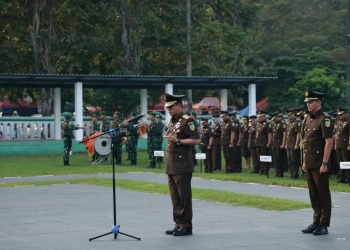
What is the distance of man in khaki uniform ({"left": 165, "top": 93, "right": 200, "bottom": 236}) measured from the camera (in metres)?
14.0

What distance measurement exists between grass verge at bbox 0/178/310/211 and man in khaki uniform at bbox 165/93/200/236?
12.2ft

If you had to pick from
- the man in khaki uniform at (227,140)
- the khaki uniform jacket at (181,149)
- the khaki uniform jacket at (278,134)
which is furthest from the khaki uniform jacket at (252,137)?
the khaki uniform jacket at (181,149)

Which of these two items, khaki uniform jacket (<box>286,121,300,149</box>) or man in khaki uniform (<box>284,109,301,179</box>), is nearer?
man in khaki uniform (<box>284,109,301,179</box>)

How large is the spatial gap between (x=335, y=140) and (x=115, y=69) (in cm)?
3164

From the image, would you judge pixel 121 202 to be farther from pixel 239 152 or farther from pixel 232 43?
pixel 232 43

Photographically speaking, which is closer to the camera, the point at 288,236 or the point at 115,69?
the point at 288,236

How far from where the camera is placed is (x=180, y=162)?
1412 cm

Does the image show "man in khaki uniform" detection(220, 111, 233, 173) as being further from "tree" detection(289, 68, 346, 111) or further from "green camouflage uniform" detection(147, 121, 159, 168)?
"tree" detection(289, 68, 346, 111)

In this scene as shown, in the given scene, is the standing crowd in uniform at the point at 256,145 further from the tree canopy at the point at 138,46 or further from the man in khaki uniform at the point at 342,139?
the tree canopy at the point at 138,46

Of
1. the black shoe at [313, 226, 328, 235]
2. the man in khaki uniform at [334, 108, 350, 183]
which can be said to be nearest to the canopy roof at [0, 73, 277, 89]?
the man in khaki uniform at [334, 108, 350, 183]

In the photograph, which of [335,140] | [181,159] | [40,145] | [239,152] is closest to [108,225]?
[181,159]

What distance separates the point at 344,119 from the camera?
23.9 m

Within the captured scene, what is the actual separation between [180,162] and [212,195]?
6.40 meters

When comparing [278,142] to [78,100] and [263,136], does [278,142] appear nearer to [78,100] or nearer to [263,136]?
[263,136]
